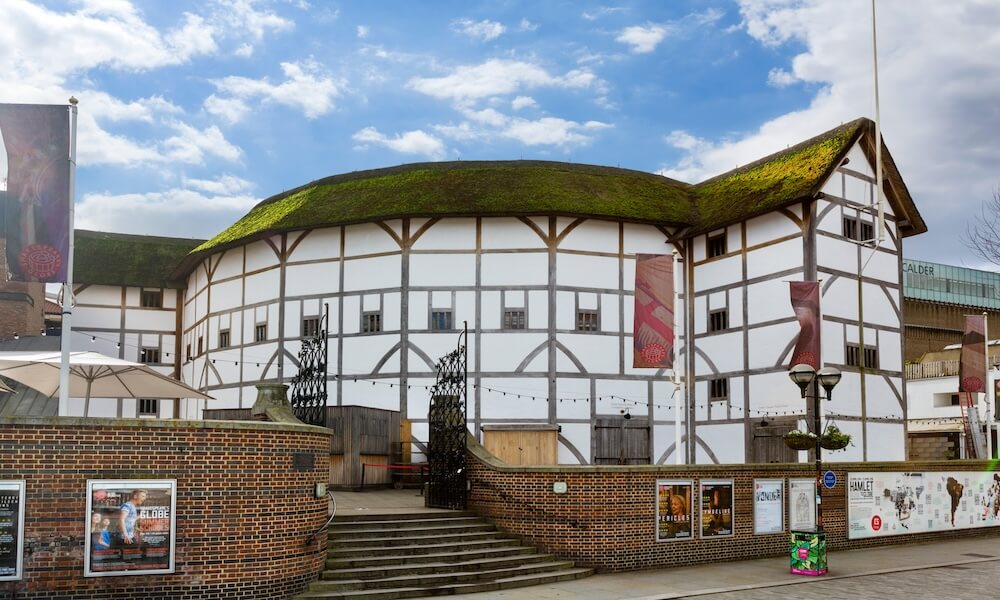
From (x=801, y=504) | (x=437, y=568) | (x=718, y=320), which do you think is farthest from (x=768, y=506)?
(x=718, y=320)

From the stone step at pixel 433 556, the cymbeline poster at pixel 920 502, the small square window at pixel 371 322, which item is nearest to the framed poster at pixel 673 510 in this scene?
the stone step at pixel 433 556

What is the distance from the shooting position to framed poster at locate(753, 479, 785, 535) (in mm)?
18656

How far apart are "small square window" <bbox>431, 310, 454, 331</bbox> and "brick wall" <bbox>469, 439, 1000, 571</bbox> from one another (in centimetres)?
1206

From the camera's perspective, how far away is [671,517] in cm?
1742

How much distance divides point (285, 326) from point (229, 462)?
19.3m

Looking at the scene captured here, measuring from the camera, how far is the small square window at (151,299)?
3966cm

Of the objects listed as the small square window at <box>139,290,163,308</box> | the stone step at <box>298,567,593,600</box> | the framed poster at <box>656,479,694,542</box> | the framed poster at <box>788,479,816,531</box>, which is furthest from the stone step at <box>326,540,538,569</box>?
the small square window at <box>139,290,163,308</box>

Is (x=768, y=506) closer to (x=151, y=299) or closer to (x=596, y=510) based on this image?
(x=596, y=510)

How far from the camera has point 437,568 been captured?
1520 centimetres

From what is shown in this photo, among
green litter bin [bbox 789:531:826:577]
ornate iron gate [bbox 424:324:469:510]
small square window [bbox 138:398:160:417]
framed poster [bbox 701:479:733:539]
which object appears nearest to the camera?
green litter bin [bbox 789:531:826:577]

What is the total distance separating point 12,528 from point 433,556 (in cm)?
631

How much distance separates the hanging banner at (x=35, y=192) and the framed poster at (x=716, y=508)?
11.6 m

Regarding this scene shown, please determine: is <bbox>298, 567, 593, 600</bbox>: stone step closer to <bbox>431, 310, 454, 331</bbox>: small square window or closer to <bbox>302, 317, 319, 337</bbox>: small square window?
<bbox>431, 310, 454, 331</bbox>: small square window

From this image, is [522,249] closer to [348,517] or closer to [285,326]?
[285,326]
